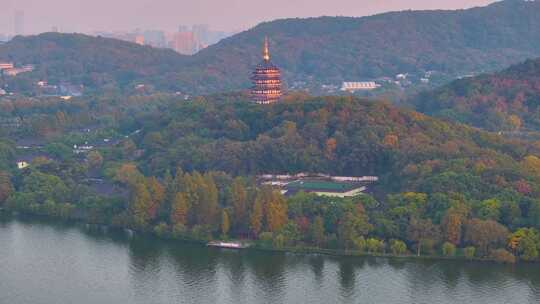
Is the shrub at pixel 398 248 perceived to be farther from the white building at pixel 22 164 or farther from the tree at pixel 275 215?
the white building at pixel 22 164

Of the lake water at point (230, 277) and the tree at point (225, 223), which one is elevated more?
the tree at point (225, 223)

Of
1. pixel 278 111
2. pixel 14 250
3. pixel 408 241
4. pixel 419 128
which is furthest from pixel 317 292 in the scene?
pixel 278 111

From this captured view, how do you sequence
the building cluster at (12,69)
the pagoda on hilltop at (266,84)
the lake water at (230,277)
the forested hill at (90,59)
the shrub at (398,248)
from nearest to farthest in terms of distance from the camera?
the lake water at (230,277)
the shrub at (398,248)
the pagoda on hilltop at (266,84)
the building cluster at (12,69)
the forested hill at (90,59)

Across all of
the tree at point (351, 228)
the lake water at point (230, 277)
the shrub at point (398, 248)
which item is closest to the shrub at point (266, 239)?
the lake water at point (230, 277)

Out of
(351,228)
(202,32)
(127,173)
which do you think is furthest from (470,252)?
(202,32)

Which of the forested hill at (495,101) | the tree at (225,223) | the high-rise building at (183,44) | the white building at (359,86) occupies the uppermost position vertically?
the high-rise building at (183,44)

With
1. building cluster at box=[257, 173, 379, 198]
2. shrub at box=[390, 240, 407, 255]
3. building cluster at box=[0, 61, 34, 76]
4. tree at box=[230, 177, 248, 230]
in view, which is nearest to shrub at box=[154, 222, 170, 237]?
tree at box=[230, 177, 248, 230]

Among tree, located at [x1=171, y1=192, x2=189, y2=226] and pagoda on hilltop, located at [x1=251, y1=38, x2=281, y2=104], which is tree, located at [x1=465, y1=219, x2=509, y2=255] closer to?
tree, located at [x1=171, y1=192, x2=189, y2=226]
